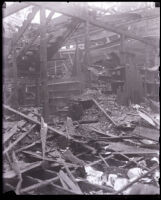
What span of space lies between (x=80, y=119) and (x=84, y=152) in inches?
82.9

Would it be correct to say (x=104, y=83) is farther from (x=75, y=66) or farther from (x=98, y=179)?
(x=98, y=179)

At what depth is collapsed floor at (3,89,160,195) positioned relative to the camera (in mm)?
4602

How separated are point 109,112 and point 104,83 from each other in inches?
88.4

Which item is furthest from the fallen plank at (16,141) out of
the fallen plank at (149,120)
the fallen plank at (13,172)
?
the fallen plank at (149,120)

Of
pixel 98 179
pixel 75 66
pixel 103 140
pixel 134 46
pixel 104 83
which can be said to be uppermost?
pixel 134 46

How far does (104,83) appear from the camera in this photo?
1065 cm

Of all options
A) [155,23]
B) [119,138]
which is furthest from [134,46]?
[119,138]

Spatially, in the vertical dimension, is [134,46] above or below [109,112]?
above

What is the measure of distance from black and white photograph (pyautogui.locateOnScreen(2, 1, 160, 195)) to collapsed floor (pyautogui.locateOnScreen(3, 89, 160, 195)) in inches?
0.7

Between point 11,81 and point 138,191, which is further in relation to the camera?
point 11,81

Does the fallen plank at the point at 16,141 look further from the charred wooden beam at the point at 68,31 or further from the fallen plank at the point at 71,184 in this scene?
the charred wooden beam at the point at 68,31

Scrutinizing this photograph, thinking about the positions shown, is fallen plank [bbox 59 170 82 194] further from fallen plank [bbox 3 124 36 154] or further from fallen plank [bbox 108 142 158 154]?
fallen plank [bbox 108 142 158 154]

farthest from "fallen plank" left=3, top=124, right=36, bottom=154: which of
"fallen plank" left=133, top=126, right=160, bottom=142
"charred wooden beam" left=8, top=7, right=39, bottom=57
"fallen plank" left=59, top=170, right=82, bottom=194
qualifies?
"charred wooden beam" left=8, top=7, right=39, bottom=57

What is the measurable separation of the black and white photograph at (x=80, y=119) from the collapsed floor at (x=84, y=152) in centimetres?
2
